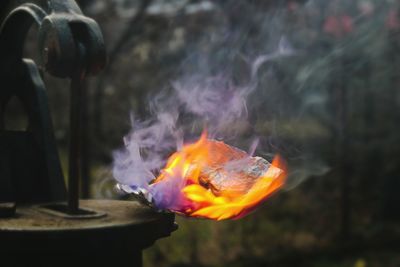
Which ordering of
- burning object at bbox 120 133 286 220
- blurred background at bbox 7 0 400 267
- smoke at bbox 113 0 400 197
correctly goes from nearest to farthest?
burning object at bbox 120 133 286 220 < smoke at bbox 113 0 400 197 < blurred background at bbox 7 0 400 267

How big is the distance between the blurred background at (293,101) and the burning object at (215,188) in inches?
152

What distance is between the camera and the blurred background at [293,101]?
7.63 m

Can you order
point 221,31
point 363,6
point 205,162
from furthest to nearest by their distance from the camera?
point 363,6
point 221,31
point 205,162

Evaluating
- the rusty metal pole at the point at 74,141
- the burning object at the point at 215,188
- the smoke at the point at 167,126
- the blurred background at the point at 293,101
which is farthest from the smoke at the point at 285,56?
the rusty metal pole at the point at 74,141

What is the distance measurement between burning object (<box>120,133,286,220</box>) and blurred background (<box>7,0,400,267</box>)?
3850 mm

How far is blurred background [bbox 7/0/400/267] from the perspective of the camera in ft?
25.0

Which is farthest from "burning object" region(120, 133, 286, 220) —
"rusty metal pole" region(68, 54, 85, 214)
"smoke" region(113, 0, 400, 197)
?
"smoke" region(113, 0, 400, 197)

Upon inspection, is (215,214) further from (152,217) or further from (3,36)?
(3,36)

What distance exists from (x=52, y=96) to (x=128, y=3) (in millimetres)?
2388

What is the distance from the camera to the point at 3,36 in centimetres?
306

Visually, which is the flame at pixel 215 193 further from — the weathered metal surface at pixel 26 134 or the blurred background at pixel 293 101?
the blurred background at pixel 293 101

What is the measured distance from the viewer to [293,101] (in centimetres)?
820

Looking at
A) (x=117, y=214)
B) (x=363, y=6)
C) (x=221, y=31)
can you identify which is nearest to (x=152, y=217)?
(x=117, y=214)

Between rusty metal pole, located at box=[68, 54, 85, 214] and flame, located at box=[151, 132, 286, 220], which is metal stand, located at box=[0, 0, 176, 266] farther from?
flame, located at box=[151, 132, 286, 220]
